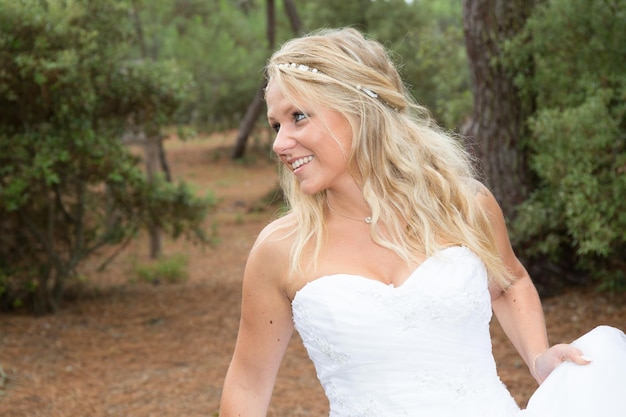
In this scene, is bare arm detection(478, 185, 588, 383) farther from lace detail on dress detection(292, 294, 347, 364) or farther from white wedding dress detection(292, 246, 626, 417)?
lace detail on dress detection(292, 294, 347, 364)

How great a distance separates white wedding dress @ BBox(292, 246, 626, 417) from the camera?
2.57 metres

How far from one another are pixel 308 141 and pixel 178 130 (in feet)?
26.3

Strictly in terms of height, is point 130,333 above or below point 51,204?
below

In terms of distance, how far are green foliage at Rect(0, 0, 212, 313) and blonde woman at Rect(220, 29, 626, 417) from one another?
6232 mm

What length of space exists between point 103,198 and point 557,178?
537 cm

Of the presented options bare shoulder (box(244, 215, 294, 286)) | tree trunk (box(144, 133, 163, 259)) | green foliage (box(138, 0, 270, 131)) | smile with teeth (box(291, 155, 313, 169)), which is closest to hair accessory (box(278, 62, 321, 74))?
smile with teeth (box(291, 155, 313, 169))

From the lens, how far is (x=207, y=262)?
47.9ft

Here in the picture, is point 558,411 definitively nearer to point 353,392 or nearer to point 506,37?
point 353,392

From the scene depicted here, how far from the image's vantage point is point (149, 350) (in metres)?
8.53

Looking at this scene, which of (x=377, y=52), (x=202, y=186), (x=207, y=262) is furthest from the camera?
(x=202, y=186)

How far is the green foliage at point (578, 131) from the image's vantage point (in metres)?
7.41

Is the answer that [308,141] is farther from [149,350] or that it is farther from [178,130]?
[178,130]

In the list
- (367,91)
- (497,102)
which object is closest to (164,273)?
(497,102)

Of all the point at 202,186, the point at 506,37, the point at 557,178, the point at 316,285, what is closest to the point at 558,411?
the point at 316,285
